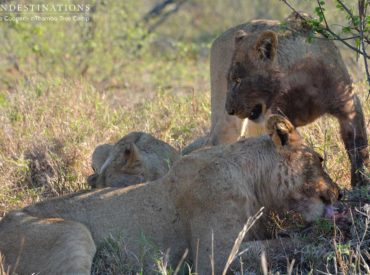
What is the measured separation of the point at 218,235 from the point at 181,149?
2.63 metres

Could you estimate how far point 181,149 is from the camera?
7098 mm

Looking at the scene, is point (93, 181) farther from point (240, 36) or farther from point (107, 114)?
point (107, 114)

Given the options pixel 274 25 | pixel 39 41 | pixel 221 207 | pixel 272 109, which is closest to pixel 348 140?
pixel 272 109

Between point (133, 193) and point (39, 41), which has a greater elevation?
point (39, 41)

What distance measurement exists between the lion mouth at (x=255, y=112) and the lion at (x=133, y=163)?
0.68 meters

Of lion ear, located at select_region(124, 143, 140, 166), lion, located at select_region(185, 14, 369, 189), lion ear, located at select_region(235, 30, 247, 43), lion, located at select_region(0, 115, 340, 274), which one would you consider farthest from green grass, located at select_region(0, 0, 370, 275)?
lion ear, located at select_region(235, 30, 247, 43)

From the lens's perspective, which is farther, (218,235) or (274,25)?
(274,25)

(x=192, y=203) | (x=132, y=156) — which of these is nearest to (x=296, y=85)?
(x=132, y=156)

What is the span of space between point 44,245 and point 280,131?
1.50 metres

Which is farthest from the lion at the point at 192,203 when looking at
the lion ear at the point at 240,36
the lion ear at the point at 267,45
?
the lion ear at the point at 240,36

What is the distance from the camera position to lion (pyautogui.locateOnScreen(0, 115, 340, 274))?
461 centimetres

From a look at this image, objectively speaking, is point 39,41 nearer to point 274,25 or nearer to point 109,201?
point 274,25

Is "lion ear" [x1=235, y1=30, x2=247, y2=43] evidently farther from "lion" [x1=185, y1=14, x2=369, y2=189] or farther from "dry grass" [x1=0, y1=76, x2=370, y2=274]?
"dry grass" [x1=0, y1=76, x2=370, y2=274]

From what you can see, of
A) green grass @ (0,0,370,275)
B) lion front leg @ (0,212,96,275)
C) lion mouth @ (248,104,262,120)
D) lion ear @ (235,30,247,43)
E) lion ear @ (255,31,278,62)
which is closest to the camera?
lion front leg @ (0,212,96,275)
